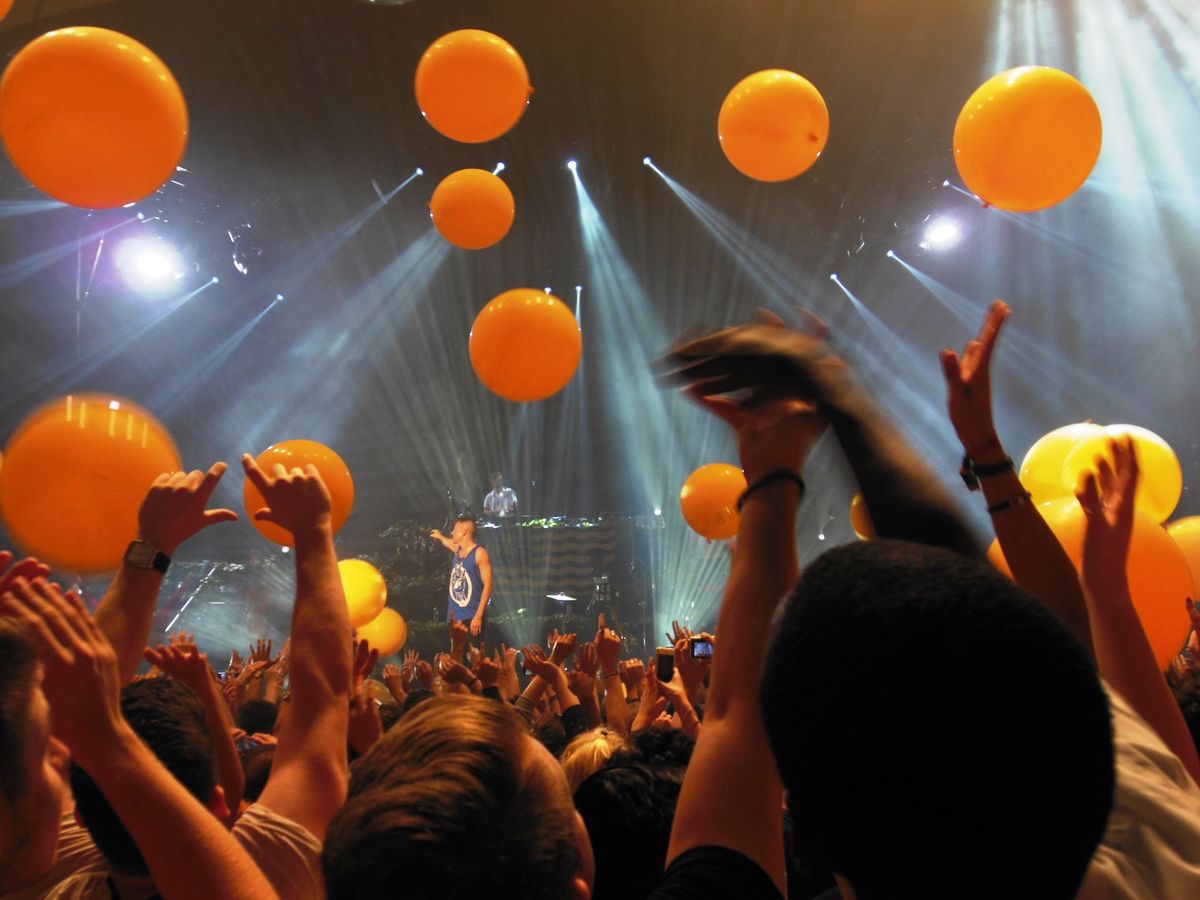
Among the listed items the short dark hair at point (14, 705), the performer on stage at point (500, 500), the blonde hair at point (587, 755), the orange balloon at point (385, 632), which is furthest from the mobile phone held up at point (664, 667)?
the performer on stage at point (500, 500)

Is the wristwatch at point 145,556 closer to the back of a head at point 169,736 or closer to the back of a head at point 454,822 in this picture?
the back of a head at point 169,736

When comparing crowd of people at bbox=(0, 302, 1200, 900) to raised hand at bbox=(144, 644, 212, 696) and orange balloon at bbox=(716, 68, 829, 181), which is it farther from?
orange balloon at bbox=(716, 68, 829, 181)

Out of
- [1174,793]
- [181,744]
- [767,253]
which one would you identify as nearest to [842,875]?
[1174,793]

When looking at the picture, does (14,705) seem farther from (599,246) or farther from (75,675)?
(599,246)

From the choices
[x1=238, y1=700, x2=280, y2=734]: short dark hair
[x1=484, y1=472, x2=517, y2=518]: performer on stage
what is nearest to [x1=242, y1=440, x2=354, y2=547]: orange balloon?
[x1=238, y1=700, x2=280, y2=734]: short dark hair

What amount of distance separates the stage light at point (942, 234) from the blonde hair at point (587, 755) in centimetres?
723

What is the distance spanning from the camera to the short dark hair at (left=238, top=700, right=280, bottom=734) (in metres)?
3.29

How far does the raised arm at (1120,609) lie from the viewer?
1.08 meters

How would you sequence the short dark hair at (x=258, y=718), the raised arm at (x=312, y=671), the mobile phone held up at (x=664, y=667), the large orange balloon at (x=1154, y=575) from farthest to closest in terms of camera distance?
the short dark hair at (x=258, y=718) → the mobile phone held up at (x=664, y=667) → the large orange balloon at (x=1154, y=575) → the raised arm at (x=312, y=671)

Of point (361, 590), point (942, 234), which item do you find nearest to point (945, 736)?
point (361, 590)

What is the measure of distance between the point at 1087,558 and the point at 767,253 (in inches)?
316

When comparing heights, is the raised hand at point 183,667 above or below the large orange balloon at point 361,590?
below

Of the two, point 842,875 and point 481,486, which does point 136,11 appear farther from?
point 481,486

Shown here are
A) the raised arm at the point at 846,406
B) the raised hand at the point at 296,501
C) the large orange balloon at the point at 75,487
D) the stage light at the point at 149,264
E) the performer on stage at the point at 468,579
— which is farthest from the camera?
the stage light at the point at 149,264
